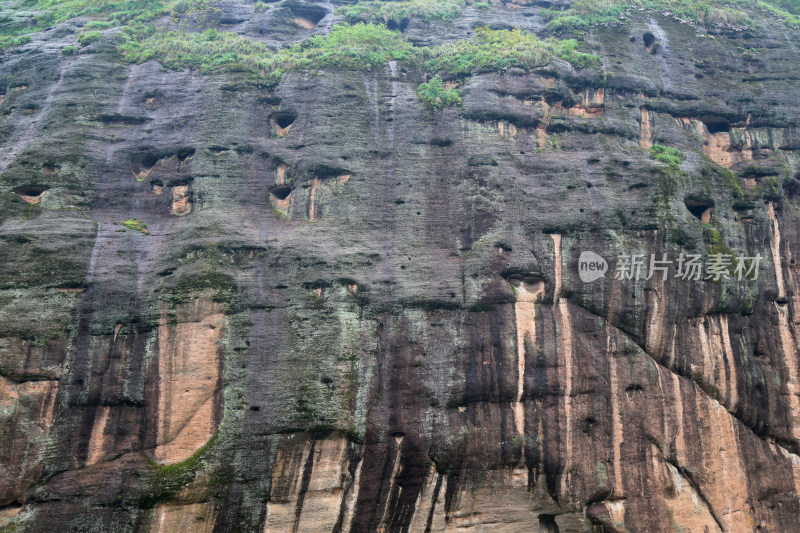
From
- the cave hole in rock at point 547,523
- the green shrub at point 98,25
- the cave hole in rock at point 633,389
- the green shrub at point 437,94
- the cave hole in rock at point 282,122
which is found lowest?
the cave hole in rock at point 547,523

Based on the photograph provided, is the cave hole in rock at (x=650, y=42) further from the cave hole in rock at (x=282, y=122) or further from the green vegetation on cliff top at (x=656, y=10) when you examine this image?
the cave hole in rock at (x=282, y=122)

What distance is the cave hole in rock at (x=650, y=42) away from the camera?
78.3 feet

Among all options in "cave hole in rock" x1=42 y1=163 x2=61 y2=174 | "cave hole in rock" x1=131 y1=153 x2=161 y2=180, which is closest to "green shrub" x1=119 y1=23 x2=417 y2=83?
"cave hole in rock" x1=131 y1=153 x2=161 y2=180

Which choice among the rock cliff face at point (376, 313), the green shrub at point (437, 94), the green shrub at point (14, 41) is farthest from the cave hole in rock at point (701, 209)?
the green shrub at point (14, 41)

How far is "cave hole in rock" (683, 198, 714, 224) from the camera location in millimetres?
18531

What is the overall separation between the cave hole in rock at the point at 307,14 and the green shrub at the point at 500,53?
285 inches

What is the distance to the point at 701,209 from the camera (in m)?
18.9

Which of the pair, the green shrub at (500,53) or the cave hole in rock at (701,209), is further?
the green shrub at (500,53)

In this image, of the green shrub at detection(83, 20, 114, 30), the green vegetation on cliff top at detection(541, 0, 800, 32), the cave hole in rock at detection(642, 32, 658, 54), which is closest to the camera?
the green shrub at detection(83, 20, 114, 30)

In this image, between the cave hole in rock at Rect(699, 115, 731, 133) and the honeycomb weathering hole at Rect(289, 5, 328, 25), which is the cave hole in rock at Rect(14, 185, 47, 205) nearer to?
the honeycomb weathering hole at Rect(289, 5, 328, 25)

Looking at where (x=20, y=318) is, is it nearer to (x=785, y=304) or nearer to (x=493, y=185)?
(x=493, y=185)

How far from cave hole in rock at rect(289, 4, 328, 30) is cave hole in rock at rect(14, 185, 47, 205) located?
14545 mm

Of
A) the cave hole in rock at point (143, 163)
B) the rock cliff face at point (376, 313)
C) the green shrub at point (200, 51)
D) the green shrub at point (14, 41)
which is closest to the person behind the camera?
the rock cliff face at point (376, 313)

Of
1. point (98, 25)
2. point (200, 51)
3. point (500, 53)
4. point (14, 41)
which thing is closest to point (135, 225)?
point (200, 51)
